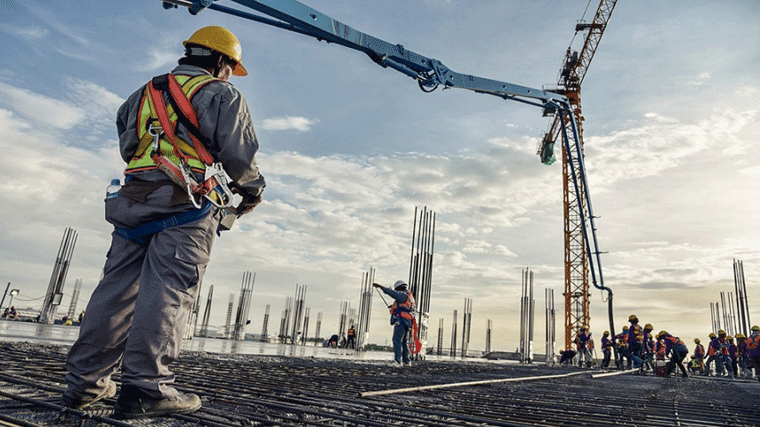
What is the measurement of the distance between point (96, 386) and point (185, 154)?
965 mm

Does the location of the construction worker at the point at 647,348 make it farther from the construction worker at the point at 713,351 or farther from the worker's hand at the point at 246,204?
the worker's hand at the point at 246,204

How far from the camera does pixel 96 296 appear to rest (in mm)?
2021

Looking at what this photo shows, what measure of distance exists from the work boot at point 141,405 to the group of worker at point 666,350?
12.6 m

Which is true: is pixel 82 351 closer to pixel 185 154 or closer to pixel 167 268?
pixel 167 268

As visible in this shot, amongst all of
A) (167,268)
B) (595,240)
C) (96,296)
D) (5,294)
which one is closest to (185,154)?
(167,268)

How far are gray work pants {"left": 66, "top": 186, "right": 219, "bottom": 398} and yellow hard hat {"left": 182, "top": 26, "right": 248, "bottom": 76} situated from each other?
75 centimetres

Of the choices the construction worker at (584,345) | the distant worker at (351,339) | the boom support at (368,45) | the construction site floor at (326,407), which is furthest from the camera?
the distant worker at (351,339)

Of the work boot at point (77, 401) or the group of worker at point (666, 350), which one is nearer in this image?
the work boot at point (77, 401)

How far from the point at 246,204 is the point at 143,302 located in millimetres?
620

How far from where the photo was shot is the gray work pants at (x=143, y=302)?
1823 mm

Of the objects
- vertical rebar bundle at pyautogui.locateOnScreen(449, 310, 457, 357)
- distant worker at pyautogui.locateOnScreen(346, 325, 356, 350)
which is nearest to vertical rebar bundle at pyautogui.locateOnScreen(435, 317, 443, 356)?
vertical rebar bundle at pyautogui.locateOnScreen(449, 310, 457, 357)

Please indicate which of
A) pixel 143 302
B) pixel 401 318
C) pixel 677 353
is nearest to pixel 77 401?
pixel 143 302

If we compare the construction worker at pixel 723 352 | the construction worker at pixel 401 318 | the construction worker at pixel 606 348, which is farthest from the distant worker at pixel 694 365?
the construction worker at pixel 401 318

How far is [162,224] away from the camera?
6.52 ft
